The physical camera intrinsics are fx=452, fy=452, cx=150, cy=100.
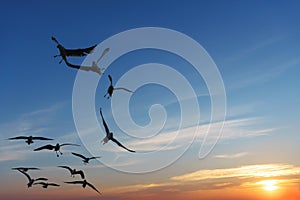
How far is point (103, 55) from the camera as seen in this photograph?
43.1 m

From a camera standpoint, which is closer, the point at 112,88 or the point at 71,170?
the point at 112,88

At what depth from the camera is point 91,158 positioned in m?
73.9

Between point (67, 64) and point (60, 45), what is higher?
point (60, 45)

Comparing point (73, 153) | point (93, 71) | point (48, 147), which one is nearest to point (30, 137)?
point (48, 147)

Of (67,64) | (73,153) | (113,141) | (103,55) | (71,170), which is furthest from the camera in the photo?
(71,170)

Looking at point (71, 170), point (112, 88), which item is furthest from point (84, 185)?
point (112, 88)

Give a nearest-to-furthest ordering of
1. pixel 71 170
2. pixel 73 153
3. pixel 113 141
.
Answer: pixel 113 141 < pixel 73 153 < pixel 71 170

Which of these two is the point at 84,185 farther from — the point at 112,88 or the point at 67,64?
the point at 67,64

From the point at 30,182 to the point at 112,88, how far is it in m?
39.7

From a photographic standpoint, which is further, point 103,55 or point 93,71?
point 93,71

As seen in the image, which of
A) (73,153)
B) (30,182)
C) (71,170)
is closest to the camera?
(73,153)

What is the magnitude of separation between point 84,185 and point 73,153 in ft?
38.0

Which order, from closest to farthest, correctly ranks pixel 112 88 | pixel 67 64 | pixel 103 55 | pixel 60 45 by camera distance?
pixel 67 64 → pixel 103 55 → pixel 60 45 → pixel 112 88

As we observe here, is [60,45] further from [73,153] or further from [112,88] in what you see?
[73,153]
